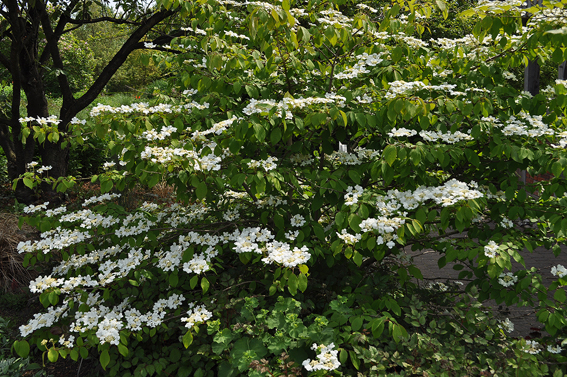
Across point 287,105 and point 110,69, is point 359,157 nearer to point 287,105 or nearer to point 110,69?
point 287,105

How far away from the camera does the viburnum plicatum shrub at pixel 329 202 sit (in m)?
2.07

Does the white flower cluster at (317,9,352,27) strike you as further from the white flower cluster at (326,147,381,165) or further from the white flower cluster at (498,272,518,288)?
the white flower cluster at (498,272,518,288)

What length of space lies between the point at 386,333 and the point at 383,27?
6.03ft

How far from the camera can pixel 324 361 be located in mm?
1886

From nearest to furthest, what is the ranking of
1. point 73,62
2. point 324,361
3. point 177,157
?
point 324,361, point 177,157, point 73,62

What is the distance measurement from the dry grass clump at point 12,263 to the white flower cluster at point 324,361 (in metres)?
3.67

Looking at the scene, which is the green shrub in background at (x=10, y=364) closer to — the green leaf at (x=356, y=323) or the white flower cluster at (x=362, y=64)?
the green leaf at (x=356, y=323)

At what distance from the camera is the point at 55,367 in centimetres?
308

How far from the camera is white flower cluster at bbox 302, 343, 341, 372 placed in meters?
A: 1.85

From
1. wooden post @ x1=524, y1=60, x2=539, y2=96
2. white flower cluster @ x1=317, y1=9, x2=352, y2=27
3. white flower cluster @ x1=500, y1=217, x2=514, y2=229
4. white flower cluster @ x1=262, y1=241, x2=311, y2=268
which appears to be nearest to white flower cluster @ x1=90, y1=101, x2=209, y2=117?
white flower cluster @ x1=317, y1=9, x2=352, y2=27

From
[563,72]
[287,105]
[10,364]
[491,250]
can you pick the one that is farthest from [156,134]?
[563,72]

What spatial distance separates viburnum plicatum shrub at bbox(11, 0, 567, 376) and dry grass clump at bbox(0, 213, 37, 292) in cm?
192

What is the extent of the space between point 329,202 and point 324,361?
3.22 ft

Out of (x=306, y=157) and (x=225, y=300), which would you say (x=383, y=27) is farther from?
(x=225, y=300)
